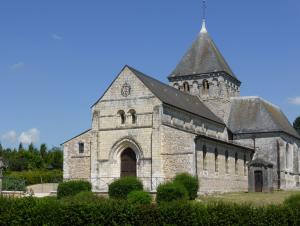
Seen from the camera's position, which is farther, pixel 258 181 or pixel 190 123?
pixel 258 181

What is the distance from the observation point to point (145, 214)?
60.7 feet

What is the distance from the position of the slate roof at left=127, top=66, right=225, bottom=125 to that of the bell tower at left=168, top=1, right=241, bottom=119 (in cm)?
208

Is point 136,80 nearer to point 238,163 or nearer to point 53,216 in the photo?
point 238,163

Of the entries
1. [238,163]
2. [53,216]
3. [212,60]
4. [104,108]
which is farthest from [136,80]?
[53,216]

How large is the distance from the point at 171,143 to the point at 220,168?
5.79 metres

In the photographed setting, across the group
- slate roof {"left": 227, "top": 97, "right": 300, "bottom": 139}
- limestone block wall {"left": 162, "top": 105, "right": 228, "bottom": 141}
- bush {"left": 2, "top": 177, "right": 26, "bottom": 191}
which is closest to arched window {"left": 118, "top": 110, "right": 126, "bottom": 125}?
limestone block wall {"left": 162, "top": 105, "right": 228, "bottom": 141}

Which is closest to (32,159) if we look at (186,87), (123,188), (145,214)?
(186,87)

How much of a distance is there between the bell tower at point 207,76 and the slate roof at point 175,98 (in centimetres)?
208

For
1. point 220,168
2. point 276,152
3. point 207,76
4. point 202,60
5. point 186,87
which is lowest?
point 220,168

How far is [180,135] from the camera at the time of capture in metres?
38.0

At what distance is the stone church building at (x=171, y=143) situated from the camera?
38094mm

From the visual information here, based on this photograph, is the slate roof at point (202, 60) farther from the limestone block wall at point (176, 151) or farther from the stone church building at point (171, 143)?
the limestone block wall at point (176, 151)

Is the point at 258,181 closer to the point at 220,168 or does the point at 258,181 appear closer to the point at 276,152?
the point at 276,152

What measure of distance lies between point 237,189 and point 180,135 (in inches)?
373
